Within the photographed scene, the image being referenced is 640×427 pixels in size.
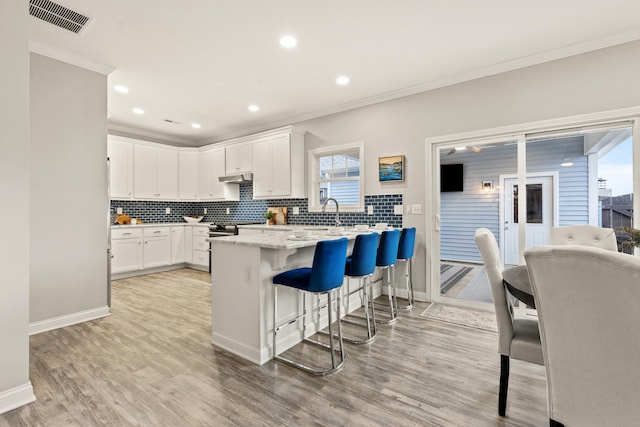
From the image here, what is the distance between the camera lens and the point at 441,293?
3.97m

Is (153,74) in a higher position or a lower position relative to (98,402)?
higher

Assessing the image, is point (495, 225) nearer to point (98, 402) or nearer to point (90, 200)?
point (98, 402)

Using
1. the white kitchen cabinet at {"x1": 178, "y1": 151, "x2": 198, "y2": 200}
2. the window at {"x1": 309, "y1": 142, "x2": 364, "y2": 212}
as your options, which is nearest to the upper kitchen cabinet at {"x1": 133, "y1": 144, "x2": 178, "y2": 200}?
the white kitchen cabinet at {"x1": 178, "y1": 151, "x2": 198, "y2": 200}

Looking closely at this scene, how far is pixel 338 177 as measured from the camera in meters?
4.73

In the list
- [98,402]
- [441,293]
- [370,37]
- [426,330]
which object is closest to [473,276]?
[441,293]

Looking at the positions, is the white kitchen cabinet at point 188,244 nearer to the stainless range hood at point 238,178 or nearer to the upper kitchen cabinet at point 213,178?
the upper kitchen cabinet at point 213,178

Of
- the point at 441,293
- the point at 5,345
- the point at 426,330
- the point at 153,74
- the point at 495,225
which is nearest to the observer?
the point at 5,345

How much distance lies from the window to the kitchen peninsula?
2.06 meters

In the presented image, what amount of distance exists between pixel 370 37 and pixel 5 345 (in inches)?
136

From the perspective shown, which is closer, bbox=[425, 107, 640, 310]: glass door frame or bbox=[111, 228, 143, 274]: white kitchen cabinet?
bbox=[425, 107, 640, 310]: glass door frame

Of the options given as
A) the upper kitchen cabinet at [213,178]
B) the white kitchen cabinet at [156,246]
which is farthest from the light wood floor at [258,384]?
the upper kitchen cabinet at [213,178]

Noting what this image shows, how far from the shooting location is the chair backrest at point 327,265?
2102 millimetres

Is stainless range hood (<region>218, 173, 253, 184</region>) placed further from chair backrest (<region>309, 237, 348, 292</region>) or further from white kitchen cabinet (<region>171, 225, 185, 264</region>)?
chair backrest (<region>309, 237, 348, 292</region>)

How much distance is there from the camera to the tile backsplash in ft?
13.7
